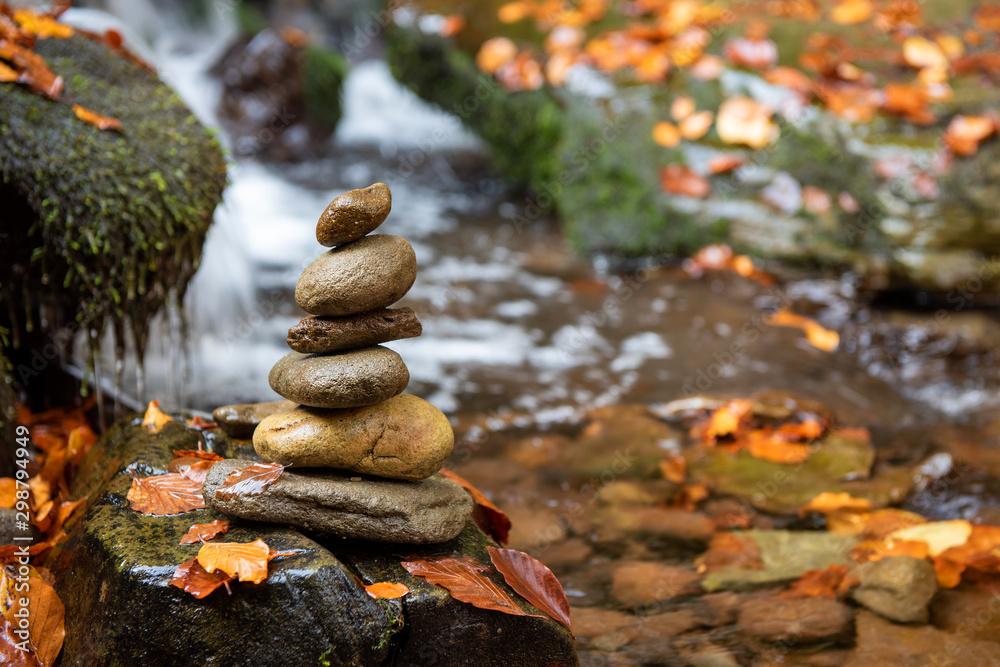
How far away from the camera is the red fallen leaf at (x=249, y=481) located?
2.18m

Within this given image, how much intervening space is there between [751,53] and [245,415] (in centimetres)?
648

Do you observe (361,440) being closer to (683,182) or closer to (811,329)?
(811,329)

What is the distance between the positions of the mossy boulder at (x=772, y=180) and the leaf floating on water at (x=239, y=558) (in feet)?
17.7

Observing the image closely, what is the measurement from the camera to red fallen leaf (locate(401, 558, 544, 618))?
2.14 m

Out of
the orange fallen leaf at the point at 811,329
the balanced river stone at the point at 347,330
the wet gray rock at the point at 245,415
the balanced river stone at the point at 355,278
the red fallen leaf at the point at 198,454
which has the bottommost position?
the orange fallen leaf at the point at 811,329

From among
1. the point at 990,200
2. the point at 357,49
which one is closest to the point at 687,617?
the point at 990,200

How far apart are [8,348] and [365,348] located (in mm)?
2402

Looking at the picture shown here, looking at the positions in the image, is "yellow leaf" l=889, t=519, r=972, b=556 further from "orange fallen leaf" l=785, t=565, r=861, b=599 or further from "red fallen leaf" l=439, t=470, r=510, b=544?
"red fallen leaf" l=439, t=470, r=510, b=544

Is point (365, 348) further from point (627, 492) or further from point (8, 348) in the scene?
point (8, 348)

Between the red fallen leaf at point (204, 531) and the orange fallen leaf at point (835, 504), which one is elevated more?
the red fallen leaf at point (204, 531)

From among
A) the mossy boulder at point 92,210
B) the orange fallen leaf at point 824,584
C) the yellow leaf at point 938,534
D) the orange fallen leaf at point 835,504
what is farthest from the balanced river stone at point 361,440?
the yellow leaf at point 938,534

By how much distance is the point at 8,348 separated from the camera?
357cm

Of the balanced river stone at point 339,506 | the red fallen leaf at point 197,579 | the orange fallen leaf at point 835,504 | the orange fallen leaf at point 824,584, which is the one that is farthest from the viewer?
the orange fallen leaf at point 835,504

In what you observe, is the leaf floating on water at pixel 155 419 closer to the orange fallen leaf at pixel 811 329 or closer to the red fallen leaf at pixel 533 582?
the red fallen leaf at pixel 533 582
